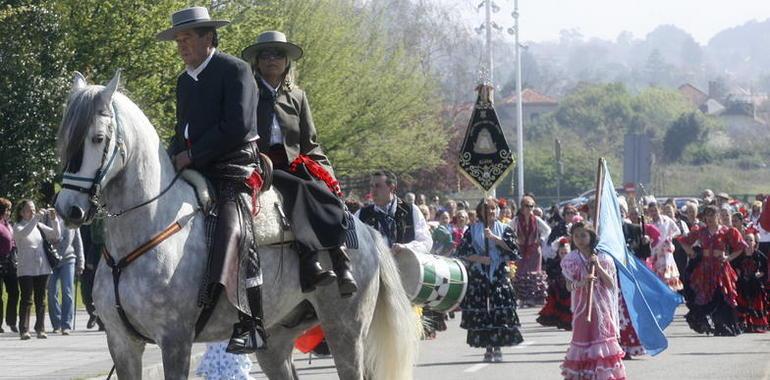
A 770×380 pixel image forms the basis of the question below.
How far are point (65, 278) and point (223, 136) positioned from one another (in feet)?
45.8

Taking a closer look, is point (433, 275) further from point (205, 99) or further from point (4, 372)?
point (4, 372)

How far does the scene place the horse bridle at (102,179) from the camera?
25.8 feet

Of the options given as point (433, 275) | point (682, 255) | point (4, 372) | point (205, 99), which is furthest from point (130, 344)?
point (682, 255)

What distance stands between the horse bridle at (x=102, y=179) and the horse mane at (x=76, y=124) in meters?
0.08

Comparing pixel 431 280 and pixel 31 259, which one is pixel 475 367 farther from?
pixel 31 259

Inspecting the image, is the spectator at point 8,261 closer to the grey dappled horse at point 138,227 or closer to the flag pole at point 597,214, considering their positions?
the flag pole at point 597,214

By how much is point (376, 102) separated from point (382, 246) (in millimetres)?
37155

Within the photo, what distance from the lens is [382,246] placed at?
33.3 ft

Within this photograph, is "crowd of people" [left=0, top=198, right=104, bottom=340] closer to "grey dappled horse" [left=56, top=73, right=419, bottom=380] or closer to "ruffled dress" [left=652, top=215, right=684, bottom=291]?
"ruffled dress" [left=652, top=215, right=684, bottom=291]

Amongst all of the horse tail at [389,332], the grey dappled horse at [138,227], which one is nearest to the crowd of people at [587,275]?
the horse tail at [389,332]

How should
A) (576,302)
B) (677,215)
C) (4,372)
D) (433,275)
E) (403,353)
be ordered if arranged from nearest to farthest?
(403,353) < (433,275) < (576,302) < (4,372) < (677,215)

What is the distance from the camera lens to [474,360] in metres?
17.6

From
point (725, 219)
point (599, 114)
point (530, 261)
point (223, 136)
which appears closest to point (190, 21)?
point (223, 136)

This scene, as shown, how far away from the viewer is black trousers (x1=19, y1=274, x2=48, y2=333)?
20719 millimetres
